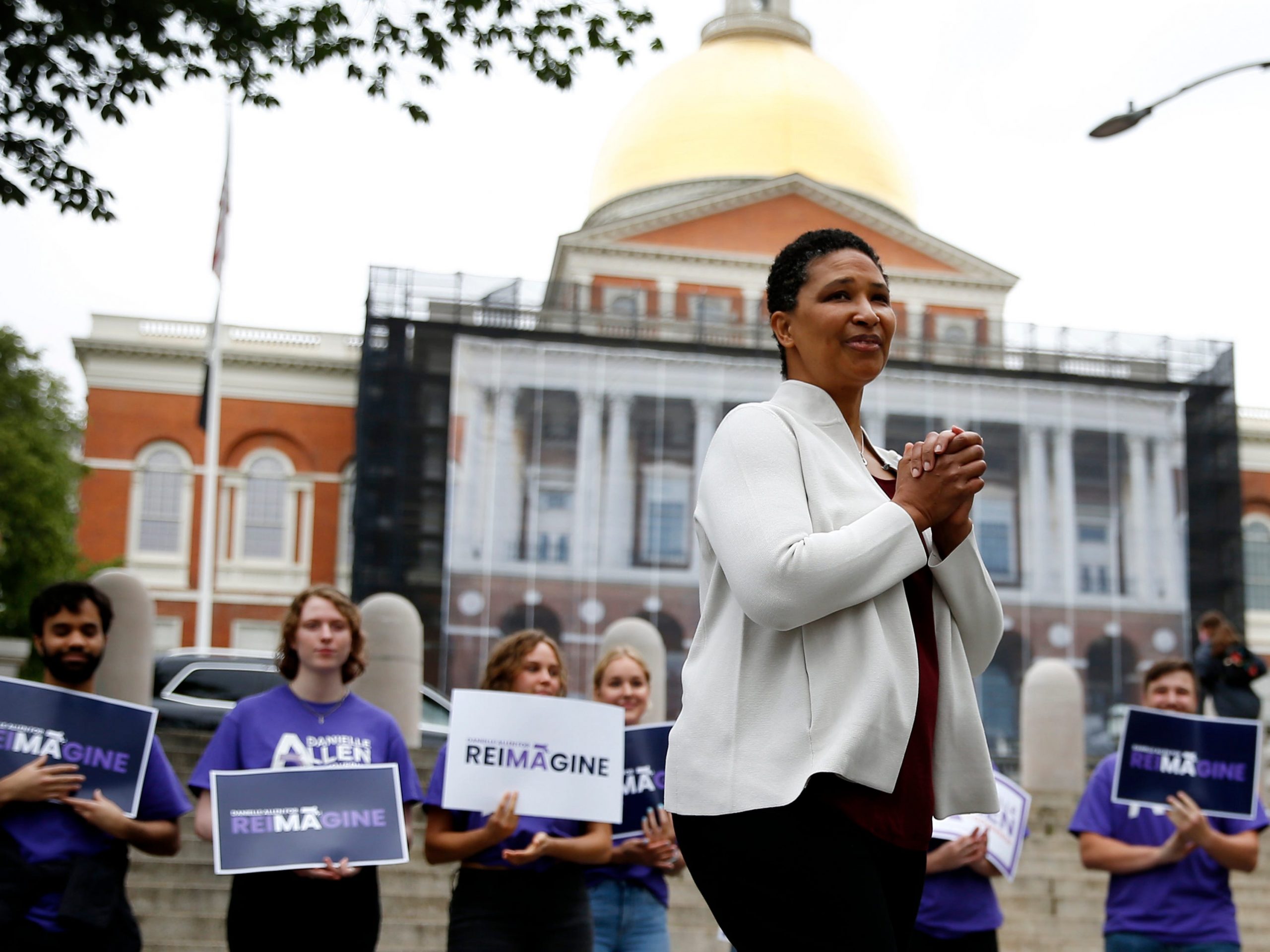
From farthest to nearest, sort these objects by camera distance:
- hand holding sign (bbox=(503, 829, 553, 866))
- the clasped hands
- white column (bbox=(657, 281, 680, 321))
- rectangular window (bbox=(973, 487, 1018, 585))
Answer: white column (bbox=(657, 281, 680, 321)), rectangular window (bbox=(973, 487, 1018, 585)), hand holding sign (bbox=(503, 829, 553, 866)), the clasped hands

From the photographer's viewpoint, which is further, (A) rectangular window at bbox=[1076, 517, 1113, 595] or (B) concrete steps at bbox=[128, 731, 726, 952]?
(A) rectangular window at bbox=[1076, 517, 1113, 595]

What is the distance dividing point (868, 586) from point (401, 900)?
7963 mm

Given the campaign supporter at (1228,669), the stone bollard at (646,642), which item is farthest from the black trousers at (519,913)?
the stone bollard at (646,642)

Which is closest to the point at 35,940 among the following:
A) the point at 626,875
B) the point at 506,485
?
the point at 626,875

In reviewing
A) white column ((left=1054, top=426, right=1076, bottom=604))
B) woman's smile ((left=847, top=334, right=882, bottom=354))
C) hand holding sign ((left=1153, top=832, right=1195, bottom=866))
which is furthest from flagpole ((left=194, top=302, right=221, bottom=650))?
woman's smile ((left=847, top=334, right=882, bottom=354))

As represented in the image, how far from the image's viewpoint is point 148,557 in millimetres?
43250

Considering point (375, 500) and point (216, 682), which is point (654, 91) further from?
point (216, 682)

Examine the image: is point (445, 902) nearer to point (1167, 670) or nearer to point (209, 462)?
point (1167, 670)

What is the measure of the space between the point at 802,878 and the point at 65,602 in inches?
146

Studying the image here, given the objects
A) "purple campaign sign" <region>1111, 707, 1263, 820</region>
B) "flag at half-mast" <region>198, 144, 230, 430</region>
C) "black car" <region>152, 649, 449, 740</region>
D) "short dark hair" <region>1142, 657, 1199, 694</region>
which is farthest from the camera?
"flag at half-mast" <region>198, 144, 230, 430</region>

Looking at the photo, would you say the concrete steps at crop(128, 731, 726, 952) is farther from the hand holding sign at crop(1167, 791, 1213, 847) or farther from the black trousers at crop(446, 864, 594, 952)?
the hand holding sign at crop(1167, 791, 1213, 847)

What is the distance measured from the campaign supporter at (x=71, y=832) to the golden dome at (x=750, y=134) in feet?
152

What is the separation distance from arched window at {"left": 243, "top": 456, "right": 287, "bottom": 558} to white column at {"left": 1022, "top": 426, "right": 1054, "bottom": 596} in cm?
2096

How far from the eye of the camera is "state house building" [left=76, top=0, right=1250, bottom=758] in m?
35.7
